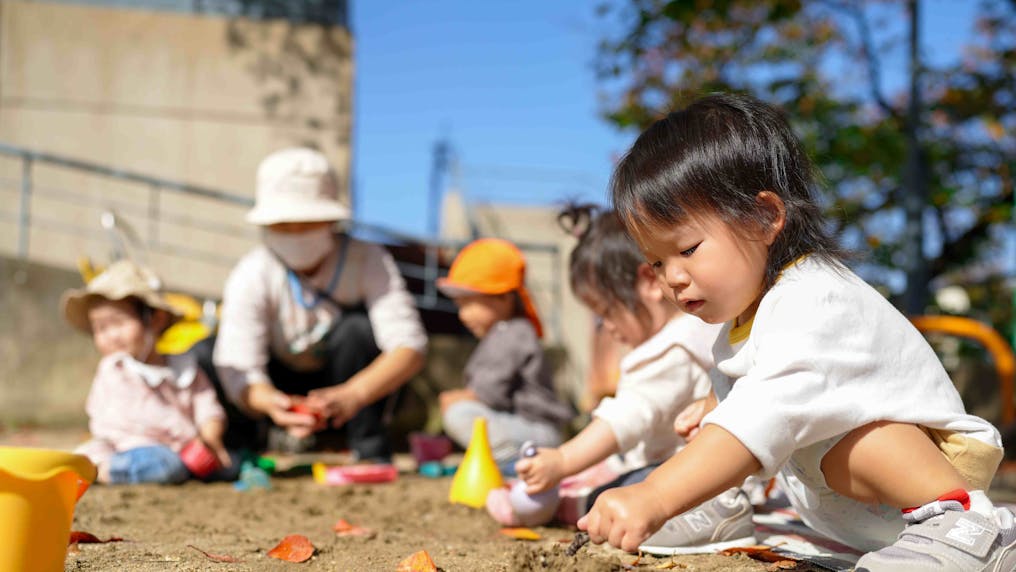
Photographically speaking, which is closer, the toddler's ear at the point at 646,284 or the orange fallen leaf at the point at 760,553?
the orange fallen leaf at the point at 760,553

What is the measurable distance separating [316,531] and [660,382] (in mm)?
995

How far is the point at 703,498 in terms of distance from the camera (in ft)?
Answer: 4.78

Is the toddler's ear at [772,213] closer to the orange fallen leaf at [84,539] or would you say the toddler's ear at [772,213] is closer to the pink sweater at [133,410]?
the orange fallen leaf at [84,539]

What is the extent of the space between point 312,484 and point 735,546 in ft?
6.11

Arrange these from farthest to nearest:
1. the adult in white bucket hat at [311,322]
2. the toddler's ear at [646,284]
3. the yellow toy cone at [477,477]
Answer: the adult in white bucket hat at [311,322] < the yellow toy cone at [477,477] < the toddler's ear at [646,284]

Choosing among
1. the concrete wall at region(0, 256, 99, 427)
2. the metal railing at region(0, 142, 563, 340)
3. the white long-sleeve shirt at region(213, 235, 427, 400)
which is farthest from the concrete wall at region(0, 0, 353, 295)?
the white long-sleeve shirt at region(213, 235, 427, 400)

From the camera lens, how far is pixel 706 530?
2.05 metres

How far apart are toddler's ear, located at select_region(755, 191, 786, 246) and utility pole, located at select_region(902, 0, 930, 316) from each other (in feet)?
14.2

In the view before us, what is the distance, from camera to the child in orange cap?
387 cm

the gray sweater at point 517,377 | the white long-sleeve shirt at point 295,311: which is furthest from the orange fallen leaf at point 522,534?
the white long-sleeve shirt at point 295,311

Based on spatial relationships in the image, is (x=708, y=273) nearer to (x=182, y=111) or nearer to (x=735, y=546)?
(x=735, y=546)

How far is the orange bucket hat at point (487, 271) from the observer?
3934 millimetres

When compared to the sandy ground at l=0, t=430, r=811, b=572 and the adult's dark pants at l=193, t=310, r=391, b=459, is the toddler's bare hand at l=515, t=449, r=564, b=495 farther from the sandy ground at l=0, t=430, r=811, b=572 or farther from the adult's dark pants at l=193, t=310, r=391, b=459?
the adult's dark pants at l=193, t=310, r=391, b=459

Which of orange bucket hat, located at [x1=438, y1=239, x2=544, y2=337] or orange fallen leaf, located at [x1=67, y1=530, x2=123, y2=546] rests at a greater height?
orange bucket hat, located at [x1=438, y1=239, x2=544, y2=337]
